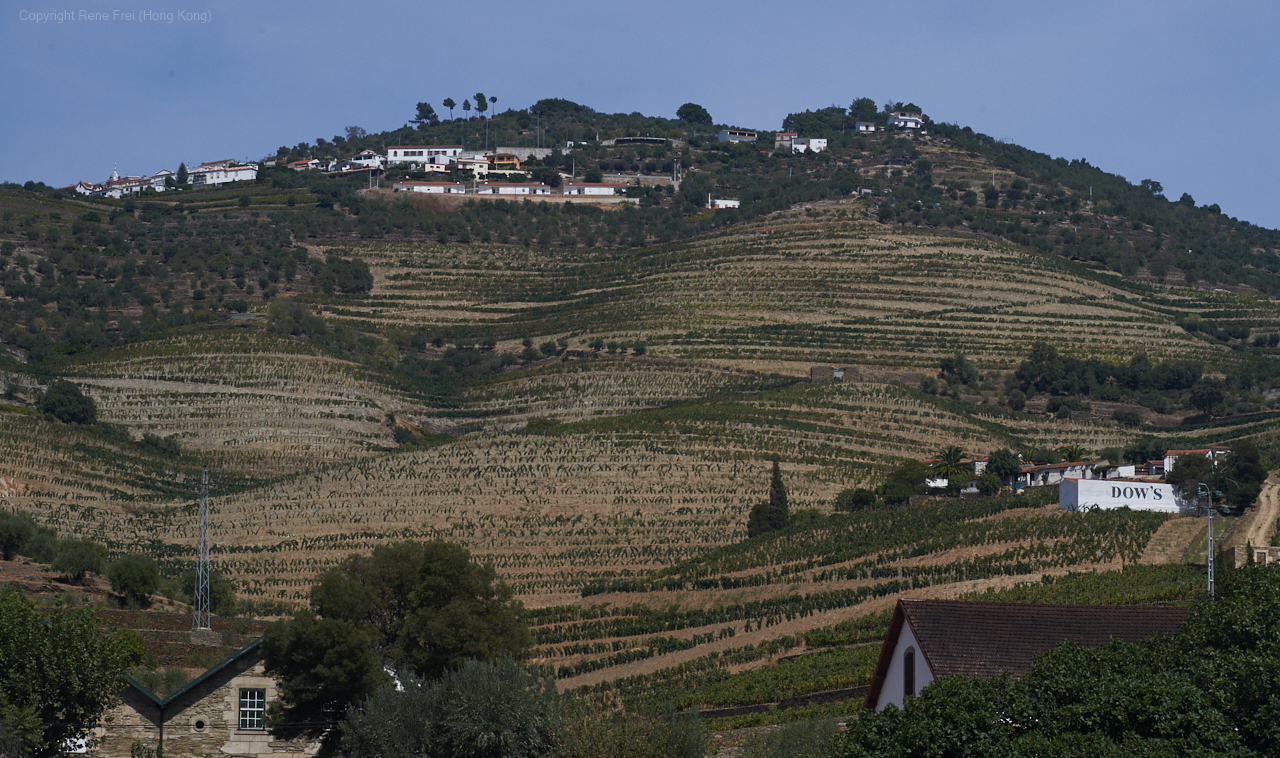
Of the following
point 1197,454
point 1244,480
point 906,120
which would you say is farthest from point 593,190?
point 1244,480

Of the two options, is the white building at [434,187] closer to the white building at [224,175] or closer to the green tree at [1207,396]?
the white building at [224,175]

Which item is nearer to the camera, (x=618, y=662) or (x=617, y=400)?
(x=618, y=662)

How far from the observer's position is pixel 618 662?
4941 centimetres

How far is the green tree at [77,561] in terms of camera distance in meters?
48.8

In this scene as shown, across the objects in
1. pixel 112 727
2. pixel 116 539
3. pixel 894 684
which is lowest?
pixel 116 539

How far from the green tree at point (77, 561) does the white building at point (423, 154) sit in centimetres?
12112

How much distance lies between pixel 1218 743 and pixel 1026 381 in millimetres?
78941

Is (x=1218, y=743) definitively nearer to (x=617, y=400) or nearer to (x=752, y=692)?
(x=752, y=692)

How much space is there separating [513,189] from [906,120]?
199ft

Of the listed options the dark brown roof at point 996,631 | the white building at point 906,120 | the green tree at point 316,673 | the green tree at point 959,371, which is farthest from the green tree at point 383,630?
the white building at point 906,120

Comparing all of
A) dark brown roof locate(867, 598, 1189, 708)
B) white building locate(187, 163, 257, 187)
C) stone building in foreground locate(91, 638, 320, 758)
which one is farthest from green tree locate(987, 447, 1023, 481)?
white building locate(187, 163, 257, 187)

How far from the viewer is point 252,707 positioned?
3052cm

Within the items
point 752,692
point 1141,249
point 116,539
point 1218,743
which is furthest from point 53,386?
point 1141,249

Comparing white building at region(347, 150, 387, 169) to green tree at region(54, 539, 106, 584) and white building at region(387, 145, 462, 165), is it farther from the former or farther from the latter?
green tree at region(54, 539, 106, 584)
